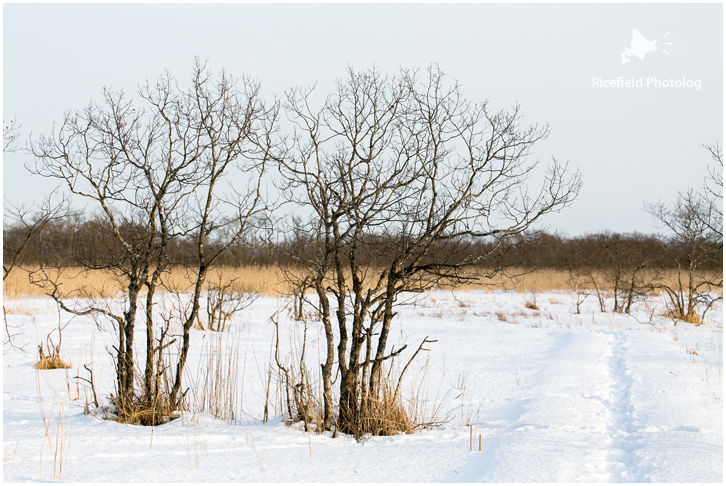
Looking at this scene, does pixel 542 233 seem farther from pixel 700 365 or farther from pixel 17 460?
pixel 700 365

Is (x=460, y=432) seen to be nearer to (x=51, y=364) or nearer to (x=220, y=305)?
(x=51, y=364)

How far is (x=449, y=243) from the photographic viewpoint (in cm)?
463

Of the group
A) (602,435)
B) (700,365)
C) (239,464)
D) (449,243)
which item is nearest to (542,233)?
(449,243)

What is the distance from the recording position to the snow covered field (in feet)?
10.9

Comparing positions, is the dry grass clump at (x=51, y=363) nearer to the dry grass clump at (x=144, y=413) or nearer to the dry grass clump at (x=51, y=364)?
the dry grass clump at (x=51, y=364)

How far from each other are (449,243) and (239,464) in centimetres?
242

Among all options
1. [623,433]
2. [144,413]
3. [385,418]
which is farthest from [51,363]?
[623,433]

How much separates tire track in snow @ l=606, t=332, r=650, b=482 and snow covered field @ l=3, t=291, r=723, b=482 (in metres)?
0.01

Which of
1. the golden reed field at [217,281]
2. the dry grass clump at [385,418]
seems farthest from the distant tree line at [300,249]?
the dry grass clump at [385,418]

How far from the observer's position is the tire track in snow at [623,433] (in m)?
3.41

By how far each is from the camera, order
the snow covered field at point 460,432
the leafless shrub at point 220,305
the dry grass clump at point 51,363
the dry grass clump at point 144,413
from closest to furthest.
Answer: the snow covered field at point 460,432 < the dry grass clump at point 144,413 < the dry grass clump at point 51,363 < the leafless shrub at point 220,305

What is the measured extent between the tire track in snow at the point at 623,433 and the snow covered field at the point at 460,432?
1 centimetres

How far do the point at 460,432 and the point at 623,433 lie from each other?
4.24 feet

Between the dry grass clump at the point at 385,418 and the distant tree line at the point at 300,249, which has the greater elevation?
the distant tree line at the point at 300,249
